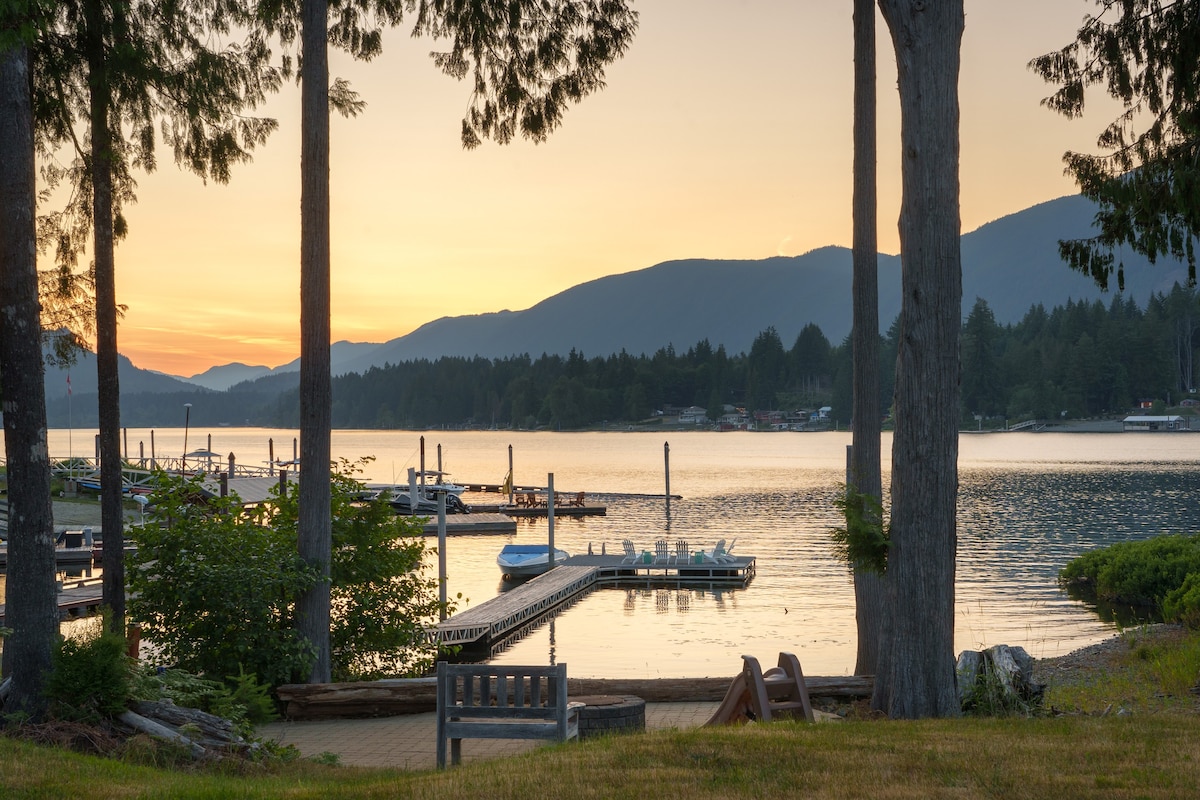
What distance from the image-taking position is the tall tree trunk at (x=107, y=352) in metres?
11.1

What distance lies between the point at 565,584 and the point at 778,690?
1857 centimetres

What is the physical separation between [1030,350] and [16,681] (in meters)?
157

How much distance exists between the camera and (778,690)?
26.8ft

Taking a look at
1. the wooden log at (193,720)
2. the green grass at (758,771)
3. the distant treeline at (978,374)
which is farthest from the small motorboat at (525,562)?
the distant treeline at (978,374)

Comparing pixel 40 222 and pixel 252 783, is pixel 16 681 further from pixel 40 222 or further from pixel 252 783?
pixel 40 222

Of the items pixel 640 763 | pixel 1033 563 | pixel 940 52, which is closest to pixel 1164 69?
pixel 940 52

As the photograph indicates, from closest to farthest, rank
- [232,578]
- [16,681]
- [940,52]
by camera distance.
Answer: [16,681] < [940,52] < [232,578]

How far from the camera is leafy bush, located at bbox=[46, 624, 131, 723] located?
7.14m

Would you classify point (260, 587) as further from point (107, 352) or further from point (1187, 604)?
point (1187, 604)

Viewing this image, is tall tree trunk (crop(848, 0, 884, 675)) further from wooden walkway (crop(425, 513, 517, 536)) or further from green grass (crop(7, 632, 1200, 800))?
wooden walkway (crop(425, 513, 517, 536))

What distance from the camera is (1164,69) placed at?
1086cm

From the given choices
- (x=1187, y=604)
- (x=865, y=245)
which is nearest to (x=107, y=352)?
(x=865, y=245)

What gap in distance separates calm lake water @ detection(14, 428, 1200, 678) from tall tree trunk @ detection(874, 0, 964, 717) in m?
0.89

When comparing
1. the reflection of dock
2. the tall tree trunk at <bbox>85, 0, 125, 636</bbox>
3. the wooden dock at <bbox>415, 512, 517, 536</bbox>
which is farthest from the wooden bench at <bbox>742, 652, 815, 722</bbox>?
the wooden dock at <bbox>415, 512, 517, 536</bbox>
